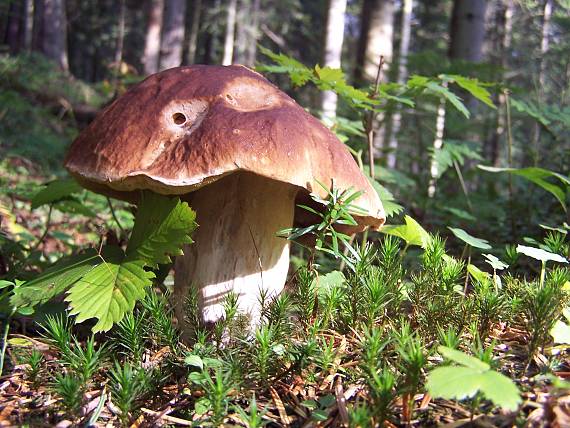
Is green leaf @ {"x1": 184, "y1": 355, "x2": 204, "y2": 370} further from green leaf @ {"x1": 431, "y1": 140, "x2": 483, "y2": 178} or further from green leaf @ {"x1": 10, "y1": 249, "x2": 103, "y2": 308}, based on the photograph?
green leaf @ {"x1": 431, "y1": 140, "x2": 483, "y2": 178}

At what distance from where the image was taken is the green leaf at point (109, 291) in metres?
1.61

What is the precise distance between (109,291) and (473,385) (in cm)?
130

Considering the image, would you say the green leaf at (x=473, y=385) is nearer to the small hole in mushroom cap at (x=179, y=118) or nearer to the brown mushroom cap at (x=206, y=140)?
the brown mushroom cap at (x=206, y=140)

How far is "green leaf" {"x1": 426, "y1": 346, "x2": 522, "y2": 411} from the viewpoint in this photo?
109cm

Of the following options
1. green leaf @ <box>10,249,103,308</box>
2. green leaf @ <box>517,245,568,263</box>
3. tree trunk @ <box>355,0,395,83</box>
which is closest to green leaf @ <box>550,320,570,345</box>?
green leaf @ <box>517,245,568,263</box>

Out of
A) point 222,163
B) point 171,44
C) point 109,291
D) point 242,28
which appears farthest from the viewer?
point 242,28

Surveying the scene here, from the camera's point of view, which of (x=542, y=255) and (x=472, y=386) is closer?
(x=472, y=386)

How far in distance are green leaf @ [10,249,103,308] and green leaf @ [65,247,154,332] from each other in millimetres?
63

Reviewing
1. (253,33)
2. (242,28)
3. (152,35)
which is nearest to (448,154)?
(152,35)

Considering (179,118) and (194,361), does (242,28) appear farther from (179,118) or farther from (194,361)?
(194,361)

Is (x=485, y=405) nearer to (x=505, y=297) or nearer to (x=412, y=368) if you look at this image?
(x=412, y=368)

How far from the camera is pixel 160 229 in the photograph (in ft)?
5.87

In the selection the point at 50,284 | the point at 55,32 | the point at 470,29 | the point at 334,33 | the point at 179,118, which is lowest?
the point at 50,284

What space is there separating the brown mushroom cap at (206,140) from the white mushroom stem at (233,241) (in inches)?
9.8
